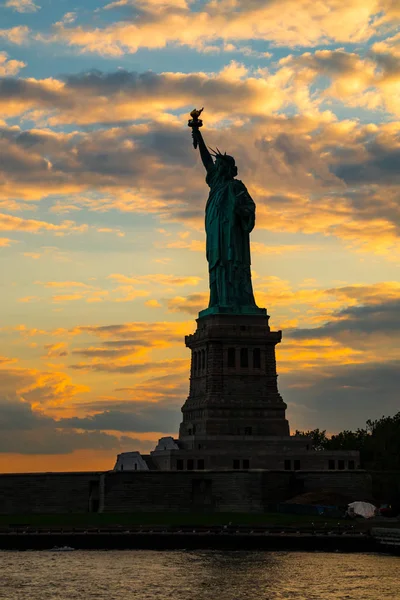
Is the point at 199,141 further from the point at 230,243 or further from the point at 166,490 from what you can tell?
the point at 166,490

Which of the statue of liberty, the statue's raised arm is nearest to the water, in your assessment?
the statue of liberty

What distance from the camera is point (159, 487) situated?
88.7 m

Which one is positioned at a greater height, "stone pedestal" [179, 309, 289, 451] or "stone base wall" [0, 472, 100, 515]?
"stone pedestal" [179, 309, 289, 451]

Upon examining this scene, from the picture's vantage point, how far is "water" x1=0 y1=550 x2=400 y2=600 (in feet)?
203

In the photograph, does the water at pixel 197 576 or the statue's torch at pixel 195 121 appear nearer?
the water at pixel 197 576

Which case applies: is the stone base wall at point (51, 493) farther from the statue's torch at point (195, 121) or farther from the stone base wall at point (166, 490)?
the statue's torch at point (195, 121)

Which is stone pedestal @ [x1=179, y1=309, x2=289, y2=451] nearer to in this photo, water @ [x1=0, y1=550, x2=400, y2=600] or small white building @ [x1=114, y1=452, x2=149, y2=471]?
small white building @ [x1=114, y1=452, x2=149, y2=471]

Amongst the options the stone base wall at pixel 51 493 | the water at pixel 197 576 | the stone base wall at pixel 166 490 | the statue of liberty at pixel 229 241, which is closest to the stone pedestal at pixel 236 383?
the statue of liberty at pixel 229 241

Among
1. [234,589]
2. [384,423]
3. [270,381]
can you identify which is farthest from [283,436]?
[234,589]

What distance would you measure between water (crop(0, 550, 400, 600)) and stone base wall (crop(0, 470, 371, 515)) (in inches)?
469

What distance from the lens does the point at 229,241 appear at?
103188mm

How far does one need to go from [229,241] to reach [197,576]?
41.3m

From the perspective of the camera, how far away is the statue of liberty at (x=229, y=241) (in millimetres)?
102938

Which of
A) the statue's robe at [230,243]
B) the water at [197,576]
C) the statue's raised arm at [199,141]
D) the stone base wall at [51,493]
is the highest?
the statue's raised arm at [199,141]
